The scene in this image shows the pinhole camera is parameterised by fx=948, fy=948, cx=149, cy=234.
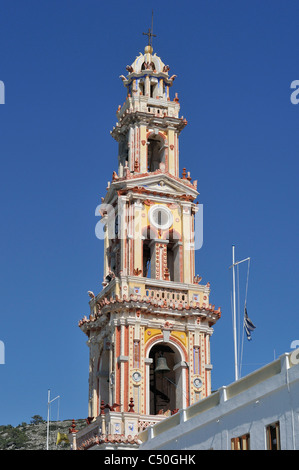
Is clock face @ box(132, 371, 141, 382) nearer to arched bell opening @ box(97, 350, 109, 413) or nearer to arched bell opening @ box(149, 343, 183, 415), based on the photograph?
arched bell opening @ box(149, 343, 183, 415)

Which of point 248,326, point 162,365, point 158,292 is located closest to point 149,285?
point 158,292

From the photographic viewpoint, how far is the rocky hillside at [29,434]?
112319 millimetres

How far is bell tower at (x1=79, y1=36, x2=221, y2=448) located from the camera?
4909 cm

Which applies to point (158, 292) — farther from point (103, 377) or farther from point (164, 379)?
point (103, 377)

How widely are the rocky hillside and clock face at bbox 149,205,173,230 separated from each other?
6081 centimetres

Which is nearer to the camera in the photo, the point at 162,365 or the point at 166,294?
the point at 162,365

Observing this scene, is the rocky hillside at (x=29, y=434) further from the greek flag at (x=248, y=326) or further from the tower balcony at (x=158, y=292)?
the greek flag at (x=248, y=326)

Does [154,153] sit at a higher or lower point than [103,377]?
higher

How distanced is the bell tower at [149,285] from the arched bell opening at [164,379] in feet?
0.18

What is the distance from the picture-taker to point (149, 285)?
51.1 meters

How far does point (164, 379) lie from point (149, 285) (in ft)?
17.2

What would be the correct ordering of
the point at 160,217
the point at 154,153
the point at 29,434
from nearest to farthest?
1. the point at 160,217
2. the point at 154,153
3. the point at 29,434

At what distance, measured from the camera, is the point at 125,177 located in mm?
53531
